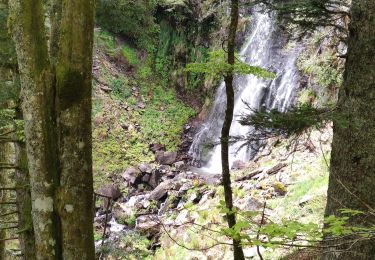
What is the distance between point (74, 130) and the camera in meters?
2.40

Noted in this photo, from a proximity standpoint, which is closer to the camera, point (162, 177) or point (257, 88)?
point (162, 177)

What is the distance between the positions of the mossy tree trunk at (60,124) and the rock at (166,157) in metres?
12.0

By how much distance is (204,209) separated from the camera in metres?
9.45

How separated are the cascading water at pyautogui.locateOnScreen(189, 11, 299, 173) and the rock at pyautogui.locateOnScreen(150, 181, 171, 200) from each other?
1584mm

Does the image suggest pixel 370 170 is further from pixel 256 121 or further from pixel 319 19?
pixel 319 19

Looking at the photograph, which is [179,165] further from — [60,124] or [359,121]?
[60,124]

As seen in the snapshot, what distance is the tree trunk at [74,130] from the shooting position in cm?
238

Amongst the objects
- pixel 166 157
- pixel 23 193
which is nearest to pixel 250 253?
pixel 23 193

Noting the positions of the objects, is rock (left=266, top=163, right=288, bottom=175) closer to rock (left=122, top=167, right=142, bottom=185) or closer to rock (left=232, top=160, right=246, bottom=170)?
rock (left=232, top=160, right=246, bottom=170)

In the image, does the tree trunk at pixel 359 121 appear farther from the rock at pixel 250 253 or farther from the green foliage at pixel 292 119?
the rock at pixel 250 253

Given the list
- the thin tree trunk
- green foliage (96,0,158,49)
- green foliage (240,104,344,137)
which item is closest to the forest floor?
green foliage (240,104,344,137)

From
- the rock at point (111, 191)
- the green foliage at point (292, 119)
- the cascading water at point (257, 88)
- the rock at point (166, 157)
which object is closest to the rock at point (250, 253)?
the green foliage at point (292, 119)

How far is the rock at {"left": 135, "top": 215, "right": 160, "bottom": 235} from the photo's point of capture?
393 inches

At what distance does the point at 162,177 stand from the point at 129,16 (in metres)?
5.41
